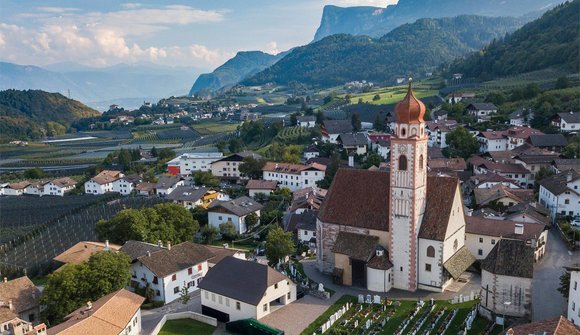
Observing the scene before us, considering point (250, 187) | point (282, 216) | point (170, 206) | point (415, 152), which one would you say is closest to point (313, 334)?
point (415, 152)

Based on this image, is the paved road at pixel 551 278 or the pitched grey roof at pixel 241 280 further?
the pitched grey roof at pixel 241 280

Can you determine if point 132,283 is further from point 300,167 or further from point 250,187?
point 300,167

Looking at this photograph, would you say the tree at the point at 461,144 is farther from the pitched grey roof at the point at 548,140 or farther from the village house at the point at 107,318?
the village house at the point at 107,318

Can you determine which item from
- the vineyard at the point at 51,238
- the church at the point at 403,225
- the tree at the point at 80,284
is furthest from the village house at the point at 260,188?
the tree at the point at 80,284

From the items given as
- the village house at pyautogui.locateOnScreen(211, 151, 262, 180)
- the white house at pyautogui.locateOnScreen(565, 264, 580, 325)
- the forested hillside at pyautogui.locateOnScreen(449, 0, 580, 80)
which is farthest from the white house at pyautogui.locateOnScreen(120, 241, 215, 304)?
the forested hillside at pyautogui.locateOnScreen(449, 0, 580, 80)

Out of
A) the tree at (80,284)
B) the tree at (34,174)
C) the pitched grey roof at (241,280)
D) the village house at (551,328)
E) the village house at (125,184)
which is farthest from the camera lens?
the tree at (34,174)

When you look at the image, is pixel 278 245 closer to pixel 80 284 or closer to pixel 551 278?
pixel 80 284

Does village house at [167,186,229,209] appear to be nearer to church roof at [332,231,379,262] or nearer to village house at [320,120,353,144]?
church roof at [332,231,379,262]
